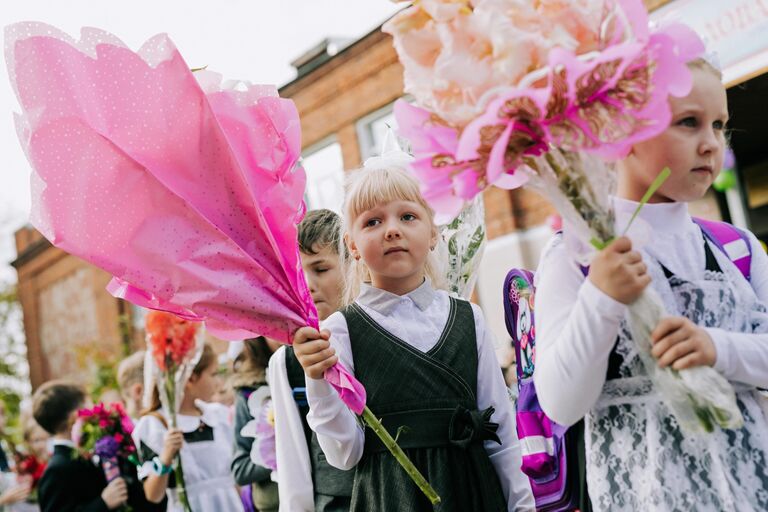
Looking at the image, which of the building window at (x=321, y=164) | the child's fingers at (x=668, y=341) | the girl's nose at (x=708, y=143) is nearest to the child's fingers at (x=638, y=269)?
the child's fingers at (x=668, y=341)

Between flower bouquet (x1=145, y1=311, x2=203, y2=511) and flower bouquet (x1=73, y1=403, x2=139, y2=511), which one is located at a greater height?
flower bouquet (x1=145, y1=311, x2=203, y2=511)

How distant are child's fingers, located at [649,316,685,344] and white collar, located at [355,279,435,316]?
1195mm

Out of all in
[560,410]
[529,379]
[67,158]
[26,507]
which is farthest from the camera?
[26,507]

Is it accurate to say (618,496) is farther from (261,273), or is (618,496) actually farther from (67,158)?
(67,158)

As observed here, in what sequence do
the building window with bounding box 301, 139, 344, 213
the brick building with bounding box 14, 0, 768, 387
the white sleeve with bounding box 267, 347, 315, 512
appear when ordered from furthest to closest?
the building window with bounding box 301, 139, 344, 213, the brick building with bounding box 14, 0, 768, 387, the white sleeve with bounding box 267, 347, 315, 512

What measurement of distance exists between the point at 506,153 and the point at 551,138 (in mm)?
88

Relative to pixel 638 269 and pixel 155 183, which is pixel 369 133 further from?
pixel 638 269

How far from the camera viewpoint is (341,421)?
95.1 inches

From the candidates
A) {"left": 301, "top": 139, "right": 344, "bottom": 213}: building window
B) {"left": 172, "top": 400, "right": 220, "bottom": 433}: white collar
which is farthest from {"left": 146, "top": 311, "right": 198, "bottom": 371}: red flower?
{"left": 301, "top": 139, "right": 344, "bottom": 213}: building window

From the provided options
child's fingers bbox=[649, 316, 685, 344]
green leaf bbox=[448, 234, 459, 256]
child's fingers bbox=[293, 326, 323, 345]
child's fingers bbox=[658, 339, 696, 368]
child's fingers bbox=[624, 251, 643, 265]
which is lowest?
child's fingers bbox=[658, 339, 696, 368]

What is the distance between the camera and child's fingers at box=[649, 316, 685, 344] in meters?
1.56

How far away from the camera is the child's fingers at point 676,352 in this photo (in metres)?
1.54

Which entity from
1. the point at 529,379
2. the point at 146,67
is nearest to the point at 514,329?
the point at 529,379

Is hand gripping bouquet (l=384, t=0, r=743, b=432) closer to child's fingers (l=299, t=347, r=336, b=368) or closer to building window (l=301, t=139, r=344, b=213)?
child's fingers (l=299, t=347, r=336, b=368)
